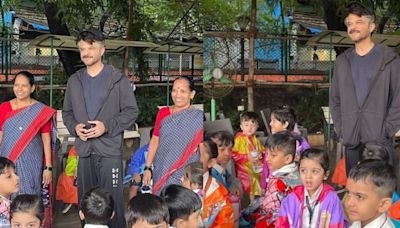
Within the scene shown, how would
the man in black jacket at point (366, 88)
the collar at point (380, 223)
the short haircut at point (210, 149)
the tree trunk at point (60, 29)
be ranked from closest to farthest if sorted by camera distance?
the collar at point (380, 223), the man in black jacket at point (366, 88), the short haircut at point (210, 149), the tree trunk at point (60, 29)

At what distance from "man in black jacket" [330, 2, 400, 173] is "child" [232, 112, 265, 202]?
171cm

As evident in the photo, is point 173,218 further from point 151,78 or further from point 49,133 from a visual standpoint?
point 151,78

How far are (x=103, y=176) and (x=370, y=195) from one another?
1.79 meters

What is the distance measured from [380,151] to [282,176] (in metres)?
0.80

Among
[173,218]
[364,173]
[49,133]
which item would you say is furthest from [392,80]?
[49,133]

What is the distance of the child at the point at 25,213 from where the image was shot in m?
3.07

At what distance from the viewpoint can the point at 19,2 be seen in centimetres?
1072

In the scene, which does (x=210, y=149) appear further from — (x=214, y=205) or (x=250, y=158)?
(x=250, y=158)

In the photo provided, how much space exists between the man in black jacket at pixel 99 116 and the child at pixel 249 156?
1.99m

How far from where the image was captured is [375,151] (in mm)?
3773

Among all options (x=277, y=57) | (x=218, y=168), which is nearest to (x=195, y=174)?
(x=218, y=168)

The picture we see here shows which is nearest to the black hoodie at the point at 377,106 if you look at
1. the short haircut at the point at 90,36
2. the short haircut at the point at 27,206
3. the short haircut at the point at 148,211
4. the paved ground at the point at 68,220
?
the short haircut at the point at 90,36

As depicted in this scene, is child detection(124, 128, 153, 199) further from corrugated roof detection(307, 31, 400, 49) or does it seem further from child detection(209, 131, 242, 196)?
corrugated roof detection(307, 31, 400, 49)

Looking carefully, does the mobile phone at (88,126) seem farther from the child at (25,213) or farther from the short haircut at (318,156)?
the short haircut at (318,156)
